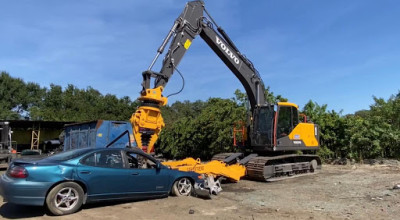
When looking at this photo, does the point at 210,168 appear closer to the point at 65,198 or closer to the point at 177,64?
the point at 177,64

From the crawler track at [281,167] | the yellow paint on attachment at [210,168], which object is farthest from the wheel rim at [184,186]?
the crawler track at [281,167]

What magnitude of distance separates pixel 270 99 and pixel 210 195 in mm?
16621

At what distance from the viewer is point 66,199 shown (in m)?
7.18

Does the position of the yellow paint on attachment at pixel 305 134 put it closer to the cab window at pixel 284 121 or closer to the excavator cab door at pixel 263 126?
the cab window at pixel 284 121

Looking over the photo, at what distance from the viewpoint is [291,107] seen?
45.9ft

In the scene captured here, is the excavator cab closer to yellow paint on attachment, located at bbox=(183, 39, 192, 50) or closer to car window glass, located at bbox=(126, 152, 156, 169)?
yellow paint on attachment, located at bbox=(183, 39, 192, 50)

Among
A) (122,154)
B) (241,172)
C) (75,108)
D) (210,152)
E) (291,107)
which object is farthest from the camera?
(75,108)

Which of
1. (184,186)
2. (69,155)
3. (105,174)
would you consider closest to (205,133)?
(184,186)

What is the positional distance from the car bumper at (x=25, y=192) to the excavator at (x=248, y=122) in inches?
162

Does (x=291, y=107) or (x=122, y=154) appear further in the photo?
(x=291, y=107)

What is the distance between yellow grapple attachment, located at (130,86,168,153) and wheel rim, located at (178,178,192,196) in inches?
78.2

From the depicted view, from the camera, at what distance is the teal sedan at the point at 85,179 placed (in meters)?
6.86

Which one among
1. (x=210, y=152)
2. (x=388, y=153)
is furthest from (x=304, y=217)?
(x=210, y=152)

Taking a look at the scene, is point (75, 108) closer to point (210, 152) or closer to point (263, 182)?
point (210, 152)
